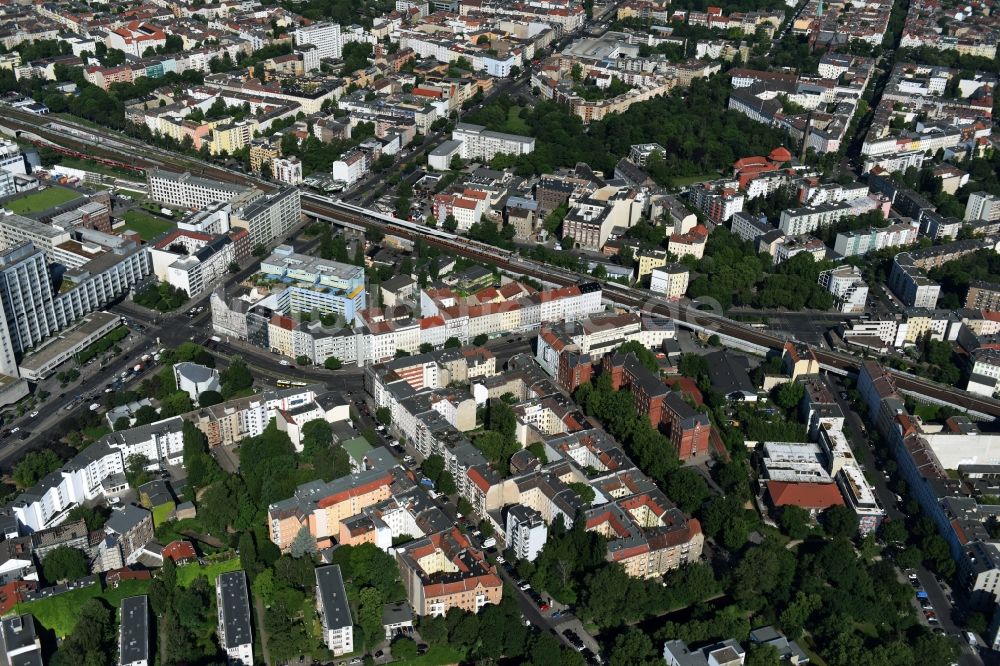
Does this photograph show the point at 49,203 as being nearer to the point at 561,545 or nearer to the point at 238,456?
the point at 238,456

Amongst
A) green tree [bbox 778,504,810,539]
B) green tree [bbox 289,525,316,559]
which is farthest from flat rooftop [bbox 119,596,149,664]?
green tree [bbox 778,504,810,539]

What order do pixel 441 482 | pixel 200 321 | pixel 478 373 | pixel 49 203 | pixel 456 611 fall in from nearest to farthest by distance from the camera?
pixel 456 611 → pixel 441 482 → pixel 478 373 → pixel 200 321 → pixel 49 203

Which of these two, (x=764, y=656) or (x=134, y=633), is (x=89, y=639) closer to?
(x=134, y=633)

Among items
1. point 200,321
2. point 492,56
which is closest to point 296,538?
point 200,321

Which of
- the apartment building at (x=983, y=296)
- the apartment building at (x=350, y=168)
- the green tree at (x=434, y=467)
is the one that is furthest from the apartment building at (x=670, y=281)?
the apartment building at (x=350, y=168)

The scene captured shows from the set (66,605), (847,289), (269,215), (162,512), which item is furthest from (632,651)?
(269,215)

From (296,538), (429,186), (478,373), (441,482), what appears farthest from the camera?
(429,186)
